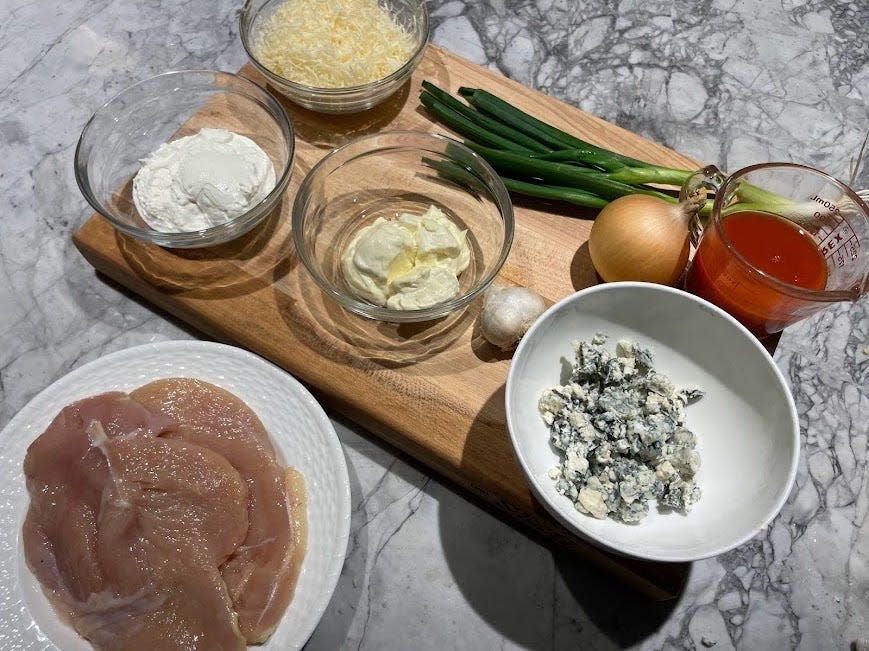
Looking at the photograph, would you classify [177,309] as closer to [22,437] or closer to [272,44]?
[22,437]

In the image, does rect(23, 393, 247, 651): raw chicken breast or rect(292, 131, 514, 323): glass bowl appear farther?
rect(292, 131, 514, 323): glass bowl

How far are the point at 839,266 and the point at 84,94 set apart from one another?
215 cm

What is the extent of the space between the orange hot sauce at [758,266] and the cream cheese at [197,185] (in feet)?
3.39

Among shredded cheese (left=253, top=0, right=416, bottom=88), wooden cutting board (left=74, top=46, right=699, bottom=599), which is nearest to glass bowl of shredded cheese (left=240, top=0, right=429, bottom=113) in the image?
shredded cheese (left=253, top=0, right=416, bottom=88)

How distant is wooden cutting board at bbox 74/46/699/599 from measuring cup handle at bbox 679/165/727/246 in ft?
0.85

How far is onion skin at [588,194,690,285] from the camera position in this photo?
1499mm

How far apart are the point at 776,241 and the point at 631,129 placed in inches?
30.2

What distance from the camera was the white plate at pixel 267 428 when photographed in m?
1.33

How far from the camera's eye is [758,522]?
120 cm

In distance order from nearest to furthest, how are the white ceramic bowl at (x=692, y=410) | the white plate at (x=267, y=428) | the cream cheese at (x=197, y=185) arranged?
the white ceramic bowl at (x=692, y=410) < the white plate at (x=267, y=428) < the cream cheese at (x=197, y=185)

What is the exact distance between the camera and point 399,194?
69.7 inches

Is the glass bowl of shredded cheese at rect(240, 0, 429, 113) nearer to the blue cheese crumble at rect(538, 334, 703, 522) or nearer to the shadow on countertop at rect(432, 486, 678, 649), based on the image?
the blue cheese crumble at rect(538, 334, 703, 522)

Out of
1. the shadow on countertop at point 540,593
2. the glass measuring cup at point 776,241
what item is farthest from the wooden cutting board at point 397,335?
the glass measuring cup at point 776,241

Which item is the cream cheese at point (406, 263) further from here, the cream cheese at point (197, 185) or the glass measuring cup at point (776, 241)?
the glass measuring cup at point (776, 241)
